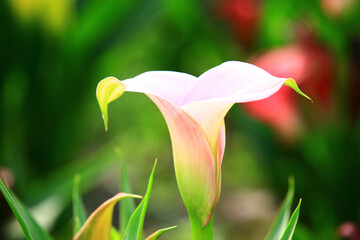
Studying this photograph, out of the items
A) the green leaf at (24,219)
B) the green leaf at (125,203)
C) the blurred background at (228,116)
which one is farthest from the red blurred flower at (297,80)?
the green leaf at (24,219)

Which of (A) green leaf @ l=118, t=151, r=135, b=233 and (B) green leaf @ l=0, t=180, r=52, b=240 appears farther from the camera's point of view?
(A) green leaf @ l=118, t=151, r=135, b=233

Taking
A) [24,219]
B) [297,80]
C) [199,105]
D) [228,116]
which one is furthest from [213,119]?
[228,116]

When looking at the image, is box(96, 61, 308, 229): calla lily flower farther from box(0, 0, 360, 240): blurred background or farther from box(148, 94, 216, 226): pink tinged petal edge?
box(0, 0, 360, 240): blurred background

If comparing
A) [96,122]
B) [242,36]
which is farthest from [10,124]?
[242,36]

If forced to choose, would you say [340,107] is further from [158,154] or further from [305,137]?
[158,154]

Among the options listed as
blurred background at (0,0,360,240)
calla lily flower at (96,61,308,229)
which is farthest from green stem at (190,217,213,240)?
blurred background at (0,0,360,240)

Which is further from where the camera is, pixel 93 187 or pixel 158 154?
pixel 158 154

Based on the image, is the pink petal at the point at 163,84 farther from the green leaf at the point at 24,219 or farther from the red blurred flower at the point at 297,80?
the red blurred flower at the point at 297,80

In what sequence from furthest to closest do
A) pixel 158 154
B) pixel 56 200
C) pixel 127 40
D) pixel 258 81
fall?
pixel 158 154, pixel 127 40, pixel 56 200, pixel 258 81
